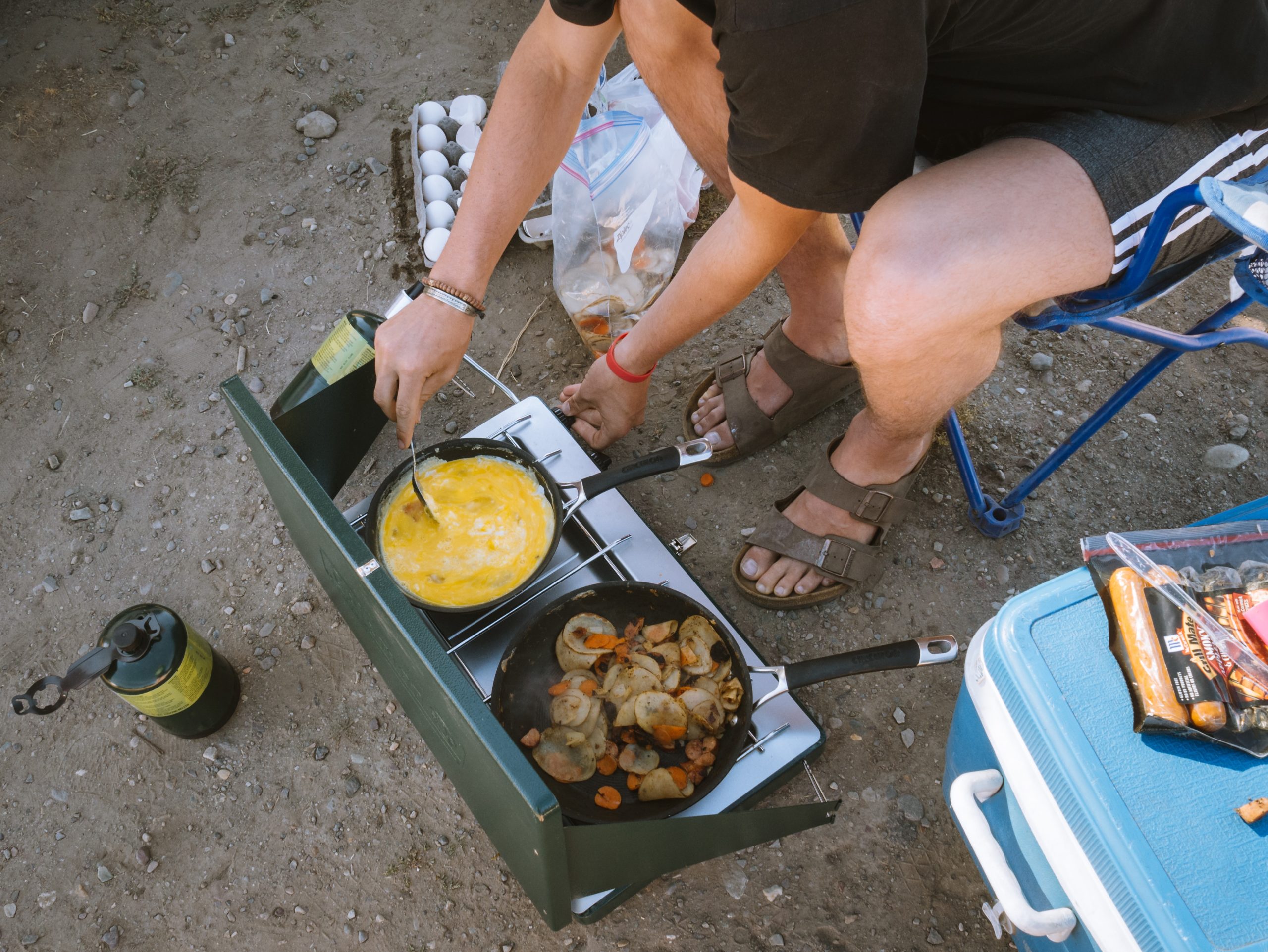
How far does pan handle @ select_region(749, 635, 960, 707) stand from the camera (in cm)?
143

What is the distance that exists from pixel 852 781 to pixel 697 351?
3.89ft

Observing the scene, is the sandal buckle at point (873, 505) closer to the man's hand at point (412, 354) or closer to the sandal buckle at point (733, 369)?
the sandal buckle at point (733, 369)

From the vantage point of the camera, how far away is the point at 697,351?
228cm

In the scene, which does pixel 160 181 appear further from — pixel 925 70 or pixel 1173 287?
pixel 1173 287

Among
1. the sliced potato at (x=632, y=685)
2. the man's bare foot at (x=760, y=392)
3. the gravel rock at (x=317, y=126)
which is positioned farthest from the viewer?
the gravel rock at (x=317, y=126)

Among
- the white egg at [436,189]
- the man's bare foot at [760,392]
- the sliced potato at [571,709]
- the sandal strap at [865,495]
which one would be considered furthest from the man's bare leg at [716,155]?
the white egg at [436,189]

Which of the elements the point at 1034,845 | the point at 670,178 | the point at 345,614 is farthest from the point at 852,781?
the point at 670,178

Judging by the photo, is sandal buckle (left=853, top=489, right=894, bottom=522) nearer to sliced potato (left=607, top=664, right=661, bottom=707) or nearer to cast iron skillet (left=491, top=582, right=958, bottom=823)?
cast iron skillet (left=491, top=582, right=958, bottom=823)

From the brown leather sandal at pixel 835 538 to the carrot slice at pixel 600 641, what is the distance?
0.41m

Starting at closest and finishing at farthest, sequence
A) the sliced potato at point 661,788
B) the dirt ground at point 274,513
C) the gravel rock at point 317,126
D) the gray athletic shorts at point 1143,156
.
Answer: the gray athletic shorts at point 1143,156, the sliced potato at point 661,788, the dirt ground at point 274,513, the gravel rock at point 317,126

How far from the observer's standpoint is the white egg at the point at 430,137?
8.12 feet

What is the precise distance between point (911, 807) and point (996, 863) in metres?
0.50

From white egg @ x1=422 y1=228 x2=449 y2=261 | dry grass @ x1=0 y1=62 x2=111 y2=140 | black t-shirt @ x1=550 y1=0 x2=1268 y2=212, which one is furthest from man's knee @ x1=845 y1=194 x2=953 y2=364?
dry grass @ x1=0 y1=62 x2=111 y2=140

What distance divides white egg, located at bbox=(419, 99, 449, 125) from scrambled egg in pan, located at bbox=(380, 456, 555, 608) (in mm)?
1371
